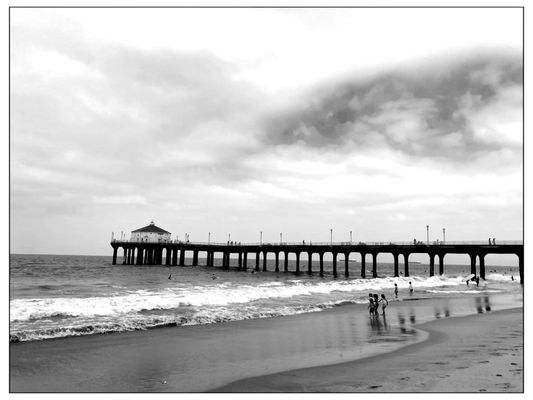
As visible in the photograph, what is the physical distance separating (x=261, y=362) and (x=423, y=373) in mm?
3984

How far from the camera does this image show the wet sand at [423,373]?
7.88 meters

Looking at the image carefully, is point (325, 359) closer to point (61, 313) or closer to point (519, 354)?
point (519, 354)

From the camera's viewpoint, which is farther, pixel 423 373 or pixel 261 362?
pixel 261 362

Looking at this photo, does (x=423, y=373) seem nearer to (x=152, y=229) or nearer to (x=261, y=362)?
(x=261, y=362)

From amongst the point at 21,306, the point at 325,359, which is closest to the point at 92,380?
the point at 325,359

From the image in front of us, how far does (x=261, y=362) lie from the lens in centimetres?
1030

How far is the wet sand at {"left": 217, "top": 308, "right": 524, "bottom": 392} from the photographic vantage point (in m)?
7.88

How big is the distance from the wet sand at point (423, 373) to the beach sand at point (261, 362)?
0.07 ft

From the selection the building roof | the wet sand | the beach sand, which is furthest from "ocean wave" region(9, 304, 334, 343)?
the building roof

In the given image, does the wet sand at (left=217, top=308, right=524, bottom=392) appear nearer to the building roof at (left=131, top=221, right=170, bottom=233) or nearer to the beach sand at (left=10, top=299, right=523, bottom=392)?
the beach sand at (left=10, top=299, right=523, bottom=392)

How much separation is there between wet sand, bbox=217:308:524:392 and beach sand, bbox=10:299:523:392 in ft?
0.07

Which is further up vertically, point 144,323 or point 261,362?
point 261,362

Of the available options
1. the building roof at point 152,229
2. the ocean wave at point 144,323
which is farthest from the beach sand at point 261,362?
the building roof at point 152,229

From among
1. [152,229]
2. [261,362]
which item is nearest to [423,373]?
[261,362]
